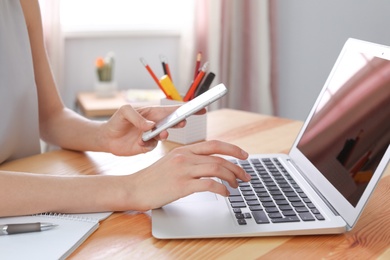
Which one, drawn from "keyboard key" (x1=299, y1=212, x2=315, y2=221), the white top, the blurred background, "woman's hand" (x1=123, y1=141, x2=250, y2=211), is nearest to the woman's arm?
"woman's hand" (x1=123, y1=141, x2=250, y2=211)

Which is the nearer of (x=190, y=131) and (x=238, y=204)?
(x=238, y=204)

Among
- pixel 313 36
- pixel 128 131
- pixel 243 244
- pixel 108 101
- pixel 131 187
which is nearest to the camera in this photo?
pixel 243 244

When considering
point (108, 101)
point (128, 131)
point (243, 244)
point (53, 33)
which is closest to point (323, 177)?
point (243, 244)

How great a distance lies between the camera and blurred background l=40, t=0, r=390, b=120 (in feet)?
9.01

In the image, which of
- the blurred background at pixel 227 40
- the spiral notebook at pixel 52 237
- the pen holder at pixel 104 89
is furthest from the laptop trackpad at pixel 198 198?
the blurred background at pixel 227 40

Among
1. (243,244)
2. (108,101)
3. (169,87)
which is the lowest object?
(108,101)

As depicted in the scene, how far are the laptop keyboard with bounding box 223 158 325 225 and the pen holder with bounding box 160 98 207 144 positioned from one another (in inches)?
10.3

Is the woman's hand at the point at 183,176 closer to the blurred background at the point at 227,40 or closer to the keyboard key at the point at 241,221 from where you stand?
the keyboard key at the point at 241,221

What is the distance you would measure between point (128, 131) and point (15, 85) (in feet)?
0.92

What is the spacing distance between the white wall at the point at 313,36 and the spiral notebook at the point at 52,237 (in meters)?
2.14

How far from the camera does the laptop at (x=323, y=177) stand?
2.55 ft

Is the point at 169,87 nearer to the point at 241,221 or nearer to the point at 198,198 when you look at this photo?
the point at 198,198

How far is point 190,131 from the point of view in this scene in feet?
4.12

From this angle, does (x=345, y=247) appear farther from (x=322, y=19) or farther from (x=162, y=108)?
(x=322, y=19)
